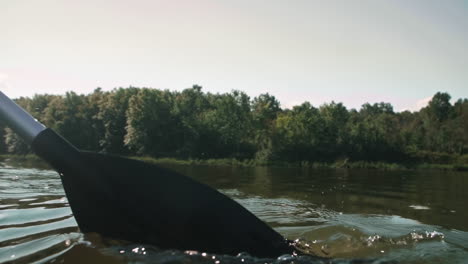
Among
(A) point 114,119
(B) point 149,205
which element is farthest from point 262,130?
(B) point 149,205

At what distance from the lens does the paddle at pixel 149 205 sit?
385 cm

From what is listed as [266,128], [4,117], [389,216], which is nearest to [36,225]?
[4,117]

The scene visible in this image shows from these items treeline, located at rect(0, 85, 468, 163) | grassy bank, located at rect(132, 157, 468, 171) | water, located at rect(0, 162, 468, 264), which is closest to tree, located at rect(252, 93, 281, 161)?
treeline, located at rect(0, 85, 468, 163)

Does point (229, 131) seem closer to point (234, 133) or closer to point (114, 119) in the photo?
point (234, 133)

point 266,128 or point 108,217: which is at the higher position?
point 266,128

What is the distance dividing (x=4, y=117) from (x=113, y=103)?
62.6 m

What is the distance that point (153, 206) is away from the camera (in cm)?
390

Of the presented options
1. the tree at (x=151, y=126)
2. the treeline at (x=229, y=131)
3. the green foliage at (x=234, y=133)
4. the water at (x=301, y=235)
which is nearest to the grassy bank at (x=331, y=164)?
the green foliage at (x=234, y=133)

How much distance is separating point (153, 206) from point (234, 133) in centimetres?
5358

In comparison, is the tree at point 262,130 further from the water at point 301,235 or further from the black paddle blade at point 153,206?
the black paddle blade at point 153,206

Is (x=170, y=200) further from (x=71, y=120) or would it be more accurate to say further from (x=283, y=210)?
(x=71, y=120)

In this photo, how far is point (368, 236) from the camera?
5254 millimetres

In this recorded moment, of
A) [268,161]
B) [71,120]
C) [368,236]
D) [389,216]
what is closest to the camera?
[368,236]

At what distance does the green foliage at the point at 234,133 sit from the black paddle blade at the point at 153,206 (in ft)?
140
